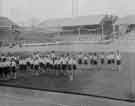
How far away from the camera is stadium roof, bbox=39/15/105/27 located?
4145mm

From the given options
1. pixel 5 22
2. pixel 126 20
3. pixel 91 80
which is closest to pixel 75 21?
pixel 126 20

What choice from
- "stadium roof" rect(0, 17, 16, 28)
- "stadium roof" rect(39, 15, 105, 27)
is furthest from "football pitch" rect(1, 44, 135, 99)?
"stadium roof" rect(0, 17, 16, 28)

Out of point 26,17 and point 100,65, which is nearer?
point 100,65

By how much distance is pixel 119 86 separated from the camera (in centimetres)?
384

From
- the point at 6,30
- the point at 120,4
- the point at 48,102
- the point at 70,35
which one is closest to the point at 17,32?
the point at 6,30

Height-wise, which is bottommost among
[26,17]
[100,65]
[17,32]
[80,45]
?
[100,65]

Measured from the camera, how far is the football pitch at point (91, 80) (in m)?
3.81

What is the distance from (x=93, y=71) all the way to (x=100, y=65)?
189 millimetres

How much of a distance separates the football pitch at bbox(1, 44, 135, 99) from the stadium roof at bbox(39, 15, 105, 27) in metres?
0.46

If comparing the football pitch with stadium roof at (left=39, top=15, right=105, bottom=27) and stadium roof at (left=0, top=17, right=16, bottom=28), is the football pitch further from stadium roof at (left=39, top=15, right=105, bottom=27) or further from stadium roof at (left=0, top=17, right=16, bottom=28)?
stadium roof at (left=0, top=17, right=16, bottom=28)

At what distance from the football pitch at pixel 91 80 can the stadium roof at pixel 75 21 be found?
46 centimetres

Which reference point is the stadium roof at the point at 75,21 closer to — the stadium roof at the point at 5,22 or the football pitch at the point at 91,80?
the football pitch at the point at 91,80

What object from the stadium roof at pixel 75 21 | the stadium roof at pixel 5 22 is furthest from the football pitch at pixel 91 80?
the stadium roof at pixel 5 22

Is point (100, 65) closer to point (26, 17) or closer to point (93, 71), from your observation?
point (93, 71)
